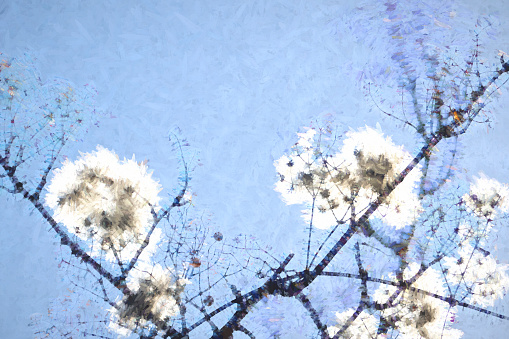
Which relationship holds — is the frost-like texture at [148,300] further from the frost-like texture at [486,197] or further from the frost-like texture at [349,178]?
the frost-like texture at [486,197]

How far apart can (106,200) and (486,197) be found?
132 cm

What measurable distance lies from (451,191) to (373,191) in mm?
330

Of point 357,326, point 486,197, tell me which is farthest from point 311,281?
point 486,197

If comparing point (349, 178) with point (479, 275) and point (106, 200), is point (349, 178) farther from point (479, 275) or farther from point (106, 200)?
point (106, 200)

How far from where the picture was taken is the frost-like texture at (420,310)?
1288 mm

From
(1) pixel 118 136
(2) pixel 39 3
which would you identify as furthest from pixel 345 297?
(2) pixel 39 3

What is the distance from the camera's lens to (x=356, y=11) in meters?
1.47

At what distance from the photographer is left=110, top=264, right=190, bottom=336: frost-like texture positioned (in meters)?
1.23

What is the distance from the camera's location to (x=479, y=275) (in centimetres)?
138

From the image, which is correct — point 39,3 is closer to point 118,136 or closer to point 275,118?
point 118,136

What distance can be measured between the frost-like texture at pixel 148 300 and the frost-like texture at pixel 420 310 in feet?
2.24

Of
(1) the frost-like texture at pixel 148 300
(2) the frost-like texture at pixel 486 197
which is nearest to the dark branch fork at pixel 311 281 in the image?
(1) the frost-like texture at pixel 148 300

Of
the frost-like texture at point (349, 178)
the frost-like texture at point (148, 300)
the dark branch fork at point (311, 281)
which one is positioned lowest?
the frost-like texture at point (148, 300)

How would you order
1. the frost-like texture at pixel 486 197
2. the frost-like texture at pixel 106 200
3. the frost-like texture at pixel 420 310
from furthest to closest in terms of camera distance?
the frost-like texture at pixel 486 197 → the frost-like texture at pixel 420 310 → the frost-like texture at pixel 106 200
